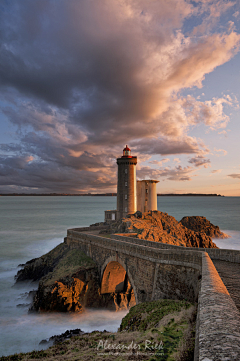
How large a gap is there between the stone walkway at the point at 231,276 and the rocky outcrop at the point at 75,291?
15.7 meters

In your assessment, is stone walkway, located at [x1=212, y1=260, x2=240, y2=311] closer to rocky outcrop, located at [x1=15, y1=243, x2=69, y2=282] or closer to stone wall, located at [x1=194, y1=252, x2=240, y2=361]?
stone wall, located at [x1=194, y1=252, x2=240, y2=361]

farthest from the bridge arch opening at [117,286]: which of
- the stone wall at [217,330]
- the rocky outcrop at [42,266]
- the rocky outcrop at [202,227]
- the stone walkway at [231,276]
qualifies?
the rocky outcrop at [202,227]

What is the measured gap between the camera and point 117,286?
25.8 m

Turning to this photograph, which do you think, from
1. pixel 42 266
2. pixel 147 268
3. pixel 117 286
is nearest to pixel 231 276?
pixel 147 268

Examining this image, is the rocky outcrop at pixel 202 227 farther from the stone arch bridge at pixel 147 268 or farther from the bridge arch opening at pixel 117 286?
the stone arch bridge at pixel 147 268

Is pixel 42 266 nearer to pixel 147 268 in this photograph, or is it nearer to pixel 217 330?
pixel 147 268

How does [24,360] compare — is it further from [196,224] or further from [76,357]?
[196,224]

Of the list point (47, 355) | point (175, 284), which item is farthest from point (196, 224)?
point (47, 355)

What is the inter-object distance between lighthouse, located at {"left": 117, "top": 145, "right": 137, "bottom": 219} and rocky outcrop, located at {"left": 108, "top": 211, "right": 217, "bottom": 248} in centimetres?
261

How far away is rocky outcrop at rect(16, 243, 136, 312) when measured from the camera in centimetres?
2238

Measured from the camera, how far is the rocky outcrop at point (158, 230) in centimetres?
2805

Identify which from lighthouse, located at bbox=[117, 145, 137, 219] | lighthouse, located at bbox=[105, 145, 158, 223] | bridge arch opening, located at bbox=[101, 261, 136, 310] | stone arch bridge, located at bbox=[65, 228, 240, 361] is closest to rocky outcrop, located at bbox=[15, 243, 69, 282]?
stone arch bridge, located at bbox=[65, 228, 240, 361]

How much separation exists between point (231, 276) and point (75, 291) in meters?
18.3

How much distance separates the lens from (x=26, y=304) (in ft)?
83.1
